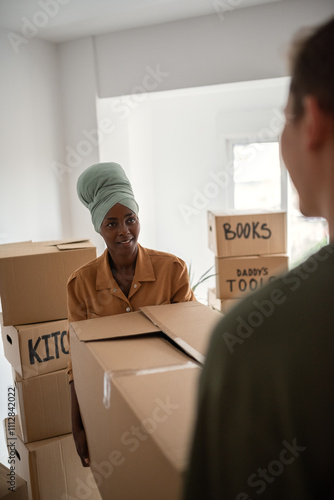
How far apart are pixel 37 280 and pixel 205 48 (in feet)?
6.31

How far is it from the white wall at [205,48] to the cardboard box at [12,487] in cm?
235

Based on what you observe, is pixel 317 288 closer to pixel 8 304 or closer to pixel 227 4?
pixel 8 304

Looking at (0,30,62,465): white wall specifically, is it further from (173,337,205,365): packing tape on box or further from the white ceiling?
(173,337,205,365): packing tape on box

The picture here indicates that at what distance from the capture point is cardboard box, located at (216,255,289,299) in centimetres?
264

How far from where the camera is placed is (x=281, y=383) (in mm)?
395

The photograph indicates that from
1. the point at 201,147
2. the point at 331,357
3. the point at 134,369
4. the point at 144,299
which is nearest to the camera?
the point at 331,357

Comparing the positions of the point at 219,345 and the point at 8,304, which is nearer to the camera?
the point at 219,345

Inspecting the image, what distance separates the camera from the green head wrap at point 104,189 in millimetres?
1463

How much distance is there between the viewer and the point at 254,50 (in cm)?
263

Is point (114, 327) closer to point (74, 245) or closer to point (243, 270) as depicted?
point (74, 245)

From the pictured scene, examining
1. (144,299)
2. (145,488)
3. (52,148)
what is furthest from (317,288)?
(52,148)

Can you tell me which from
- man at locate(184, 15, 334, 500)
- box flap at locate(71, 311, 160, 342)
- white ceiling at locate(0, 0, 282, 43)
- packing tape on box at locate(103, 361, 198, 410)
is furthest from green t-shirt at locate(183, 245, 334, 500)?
white ceiling at locate(0, 0, 282, 43)

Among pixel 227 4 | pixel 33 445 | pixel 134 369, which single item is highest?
pixel 227 4

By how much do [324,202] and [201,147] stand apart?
3.81 m
